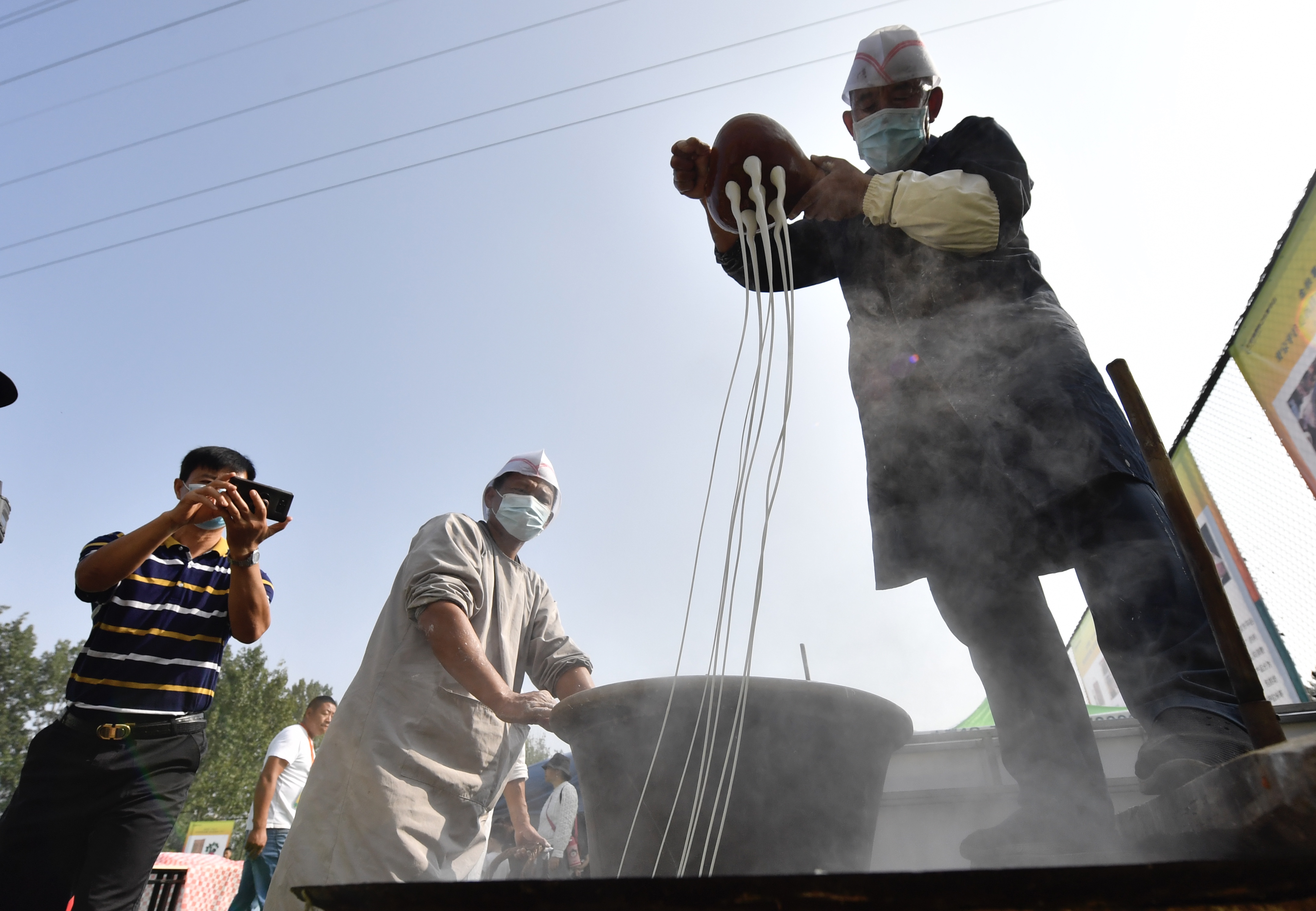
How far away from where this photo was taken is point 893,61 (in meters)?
2.14

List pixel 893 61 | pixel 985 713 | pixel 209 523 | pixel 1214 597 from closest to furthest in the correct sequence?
pixel 1214 597, pixel 893 61, pixel 209 523, pixel 985 713

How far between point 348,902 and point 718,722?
718mm

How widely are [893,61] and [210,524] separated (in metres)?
2.74

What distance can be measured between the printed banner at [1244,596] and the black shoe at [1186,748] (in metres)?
3.92

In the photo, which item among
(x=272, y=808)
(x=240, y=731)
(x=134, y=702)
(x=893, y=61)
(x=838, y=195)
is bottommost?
(x=134, y=702)

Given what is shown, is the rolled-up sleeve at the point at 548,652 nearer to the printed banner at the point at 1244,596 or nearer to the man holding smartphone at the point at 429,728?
the man holding smartphone at the point at 429,728

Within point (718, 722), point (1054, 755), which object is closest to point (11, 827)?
point (718, 722)

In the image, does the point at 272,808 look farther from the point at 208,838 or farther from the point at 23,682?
the point at 23,682

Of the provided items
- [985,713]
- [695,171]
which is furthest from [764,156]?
[985,713]

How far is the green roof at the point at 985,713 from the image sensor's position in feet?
23.4

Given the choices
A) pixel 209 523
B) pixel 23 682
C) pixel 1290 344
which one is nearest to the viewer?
pixel 209 523

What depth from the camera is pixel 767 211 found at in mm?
2115

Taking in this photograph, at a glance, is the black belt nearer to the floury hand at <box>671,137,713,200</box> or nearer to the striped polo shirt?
the striped polo shirt

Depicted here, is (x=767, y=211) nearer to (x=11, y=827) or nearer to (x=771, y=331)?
(x=771, y=331)
